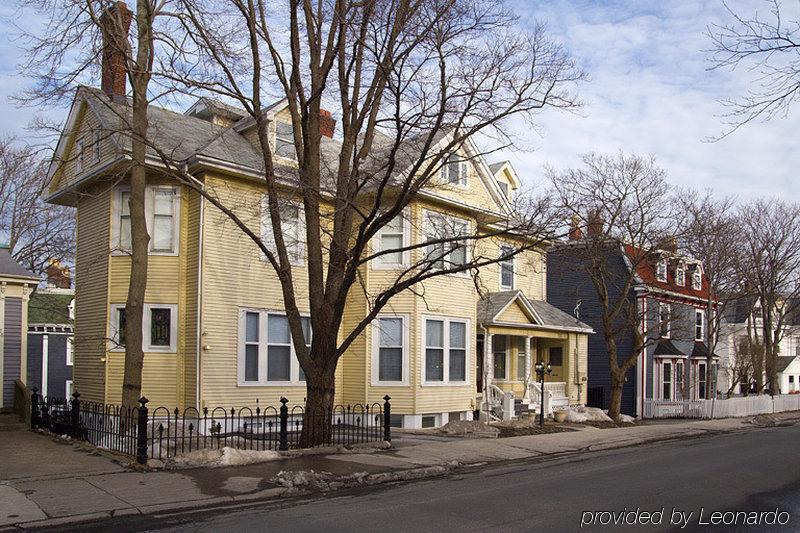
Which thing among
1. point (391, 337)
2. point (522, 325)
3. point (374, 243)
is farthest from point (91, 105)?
point (522, 325)

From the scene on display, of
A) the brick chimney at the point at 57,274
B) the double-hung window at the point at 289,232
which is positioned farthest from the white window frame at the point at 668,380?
the brick chimney at the point at 57,274

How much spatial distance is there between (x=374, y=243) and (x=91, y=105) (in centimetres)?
871

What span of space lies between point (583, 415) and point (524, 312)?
14.4 ft

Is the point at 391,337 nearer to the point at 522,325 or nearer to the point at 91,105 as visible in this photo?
the point at 522,325

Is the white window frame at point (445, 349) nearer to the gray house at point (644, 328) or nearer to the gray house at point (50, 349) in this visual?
the gray house at point (644, 328)

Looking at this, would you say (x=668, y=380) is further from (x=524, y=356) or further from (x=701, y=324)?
(x=524, y=356)

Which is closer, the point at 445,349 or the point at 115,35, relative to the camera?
the point at 115,35

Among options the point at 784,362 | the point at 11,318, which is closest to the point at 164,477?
the point at 11,318

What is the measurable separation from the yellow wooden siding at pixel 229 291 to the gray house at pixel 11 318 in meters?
7.21

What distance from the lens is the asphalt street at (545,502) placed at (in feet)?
30.0

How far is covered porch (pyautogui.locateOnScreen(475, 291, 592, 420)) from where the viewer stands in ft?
81.4

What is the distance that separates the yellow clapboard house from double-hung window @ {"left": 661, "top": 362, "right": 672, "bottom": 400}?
1657 centimetres

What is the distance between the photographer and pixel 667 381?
38219 mm

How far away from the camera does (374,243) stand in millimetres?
22109
